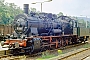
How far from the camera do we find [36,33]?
14.6 metres

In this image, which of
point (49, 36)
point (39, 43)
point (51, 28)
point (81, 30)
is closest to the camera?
point (39, 43)

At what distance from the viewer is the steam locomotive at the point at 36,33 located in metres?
13.5

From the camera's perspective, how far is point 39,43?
14016 mm

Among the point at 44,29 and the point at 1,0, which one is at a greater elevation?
the point at 1,0

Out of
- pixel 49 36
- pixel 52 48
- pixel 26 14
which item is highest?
pixel 26 14

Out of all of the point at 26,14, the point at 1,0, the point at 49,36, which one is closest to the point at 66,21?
the point at 49,36

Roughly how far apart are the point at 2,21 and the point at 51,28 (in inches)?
1307

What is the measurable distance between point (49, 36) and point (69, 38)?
5116 mm

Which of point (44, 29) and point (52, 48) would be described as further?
point (52, 48)

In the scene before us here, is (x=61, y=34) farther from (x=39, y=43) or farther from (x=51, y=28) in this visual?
(x=39, y=43)

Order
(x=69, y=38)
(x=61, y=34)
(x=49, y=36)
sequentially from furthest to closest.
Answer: (x=69, y=38), (x=61, y=34), (x=49, y=36)

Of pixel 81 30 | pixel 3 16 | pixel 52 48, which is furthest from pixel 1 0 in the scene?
pixel 52 48

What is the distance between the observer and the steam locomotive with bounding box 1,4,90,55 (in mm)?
13492

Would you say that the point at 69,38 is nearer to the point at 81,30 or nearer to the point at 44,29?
the point at 81,30
